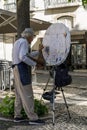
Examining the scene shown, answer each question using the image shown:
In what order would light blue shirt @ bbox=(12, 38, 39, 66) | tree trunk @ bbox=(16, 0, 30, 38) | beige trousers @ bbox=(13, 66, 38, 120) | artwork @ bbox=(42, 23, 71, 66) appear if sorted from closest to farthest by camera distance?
1. light blue shirt @ bbox=(12, 38, 39, 66)
2. beige trousers @ bbox=(13, 66, 38, 120)
3. artwork @ bbox=(42, 23, 71, 66)
4. tree trunk @ bbox=(16, 0, 30, 38)

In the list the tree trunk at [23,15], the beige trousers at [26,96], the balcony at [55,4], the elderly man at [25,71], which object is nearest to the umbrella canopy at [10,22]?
the tree trunk at [23,15]

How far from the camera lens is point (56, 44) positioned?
8.30 m

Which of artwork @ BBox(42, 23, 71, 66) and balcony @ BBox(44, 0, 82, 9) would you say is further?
balcony @ BBox(44, 0, 82, 9)

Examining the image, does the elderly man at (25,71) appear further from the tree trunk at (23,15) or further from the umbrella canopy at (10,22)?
the umbrella canopy at (10,22)

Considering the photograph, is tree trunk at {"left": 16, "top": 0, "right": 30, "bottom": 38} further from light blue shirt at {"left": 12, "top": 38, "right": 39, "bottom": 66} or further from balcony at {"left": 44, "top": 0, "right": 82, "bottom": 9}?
balcony at {"left": 44, "top": 0, "right": 82, "bottom": 9}

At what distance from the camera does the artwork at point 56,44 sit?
816 centimetres

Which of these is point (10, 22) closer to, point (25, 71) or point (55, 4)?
point (25, 71)

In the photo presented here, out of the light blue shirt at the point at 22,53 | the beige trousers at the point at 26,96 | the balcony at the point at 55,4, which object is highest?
the balcony at the point at 55,4

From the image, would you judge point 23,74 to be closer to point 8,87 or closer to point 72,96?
point 72,96

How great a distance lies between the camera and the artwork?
816 cm

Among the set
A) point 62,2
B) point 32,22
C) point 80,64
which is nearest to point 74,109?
point 32,22

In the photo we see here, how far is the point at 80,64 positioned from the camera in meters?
32.2

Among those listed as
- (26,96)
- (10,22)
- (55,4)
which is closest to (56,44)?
(26,96)

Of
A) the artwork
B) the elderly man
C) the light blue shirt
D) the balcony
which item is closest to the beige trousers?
the elderly man
